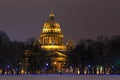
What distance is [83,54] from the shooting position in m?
139

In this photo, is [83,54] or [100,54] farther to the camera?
[83,54]

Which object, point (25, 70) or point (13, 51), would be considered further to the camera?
point (25, 70)

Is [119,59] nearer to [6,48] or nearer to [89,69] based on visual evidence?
[89,69]

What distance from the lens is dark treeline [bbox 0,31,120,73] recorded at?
421ft

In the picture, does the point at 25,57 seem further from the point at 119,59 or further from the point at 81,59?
the point at 119,59

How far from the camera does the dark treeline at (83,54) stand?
128375mm

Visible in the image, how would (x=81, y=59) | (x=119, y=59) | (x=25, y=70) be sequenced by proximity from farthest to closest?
(x=25, y=70) → (x=81, y=59) → (x=119, y=59)

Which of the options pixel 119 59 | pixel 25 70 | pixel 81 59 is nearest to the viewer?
pixel 119 59

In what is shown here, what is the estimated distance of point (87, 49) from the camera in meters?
140

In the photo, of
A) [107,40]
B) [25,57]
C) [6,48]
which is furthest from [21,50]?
[107,40]

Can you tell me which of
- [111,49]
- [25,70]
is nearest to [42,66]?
[25,70]

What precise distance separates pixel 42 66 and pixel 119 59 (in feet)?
94.2

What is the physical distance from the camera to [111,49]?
436 ft

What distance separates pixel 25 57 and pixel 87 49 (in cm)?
1779
